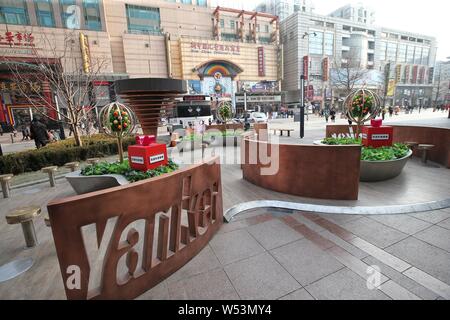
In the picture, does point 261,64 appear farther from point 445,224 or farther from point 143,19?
point 445,224

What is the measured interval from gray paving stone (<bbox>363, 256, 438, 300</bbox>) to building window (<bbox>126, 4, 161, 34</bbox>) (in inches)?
1685

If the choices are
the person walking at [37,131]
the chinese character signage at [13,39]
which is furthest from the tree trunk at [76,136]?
the chinese character signage at [13,39]

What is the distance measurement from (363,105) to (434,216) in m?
4.28

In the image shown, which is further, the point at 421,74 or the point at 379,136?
the point at 421,74

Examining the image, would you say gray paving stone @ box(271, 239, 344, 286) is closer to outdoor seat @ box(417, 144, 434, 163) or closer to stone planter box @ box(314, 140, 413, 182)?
stone planter box @ box(314, 140, 413, 182)

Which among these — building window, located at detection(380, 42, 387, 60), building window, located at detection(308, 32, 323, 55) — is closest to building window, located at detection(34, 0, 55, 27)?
building window, located at detection(308, 32, 323, 55)

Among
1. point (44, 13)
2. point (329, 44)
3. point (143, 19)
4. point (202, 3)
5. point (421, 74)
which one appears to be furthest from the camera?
point (421, 74)

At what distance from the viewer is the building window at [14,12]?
28.4 metres

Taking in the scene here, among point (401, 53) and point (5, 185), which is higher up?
point (401, 53)

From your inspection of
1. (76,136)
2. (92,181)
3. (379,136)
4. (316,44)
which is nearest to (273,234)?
(92,181)

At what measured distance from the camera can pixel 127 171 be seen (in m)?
5.76

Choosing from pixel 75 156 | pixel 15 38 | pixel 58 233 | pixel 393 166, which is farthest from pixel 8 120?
pixel 393 166

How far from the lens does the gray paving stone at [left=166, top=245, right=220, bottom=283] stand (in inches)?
117

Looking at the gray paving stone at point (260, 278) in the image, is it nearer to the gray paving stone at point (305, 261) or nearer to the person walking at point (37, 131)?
the gray paving stone at point (305, 261)
